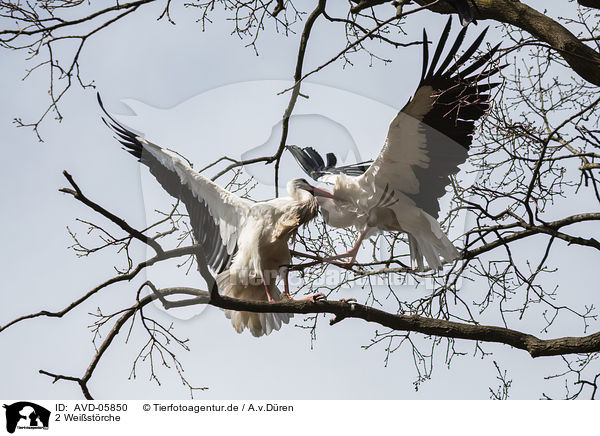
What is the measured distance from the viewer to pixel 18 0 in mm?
4305

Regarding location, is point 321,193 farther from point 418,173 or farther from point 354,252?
point 418,173

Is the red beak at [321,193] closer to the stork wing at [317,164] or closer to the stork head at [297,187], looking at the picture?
the stork head at [297,187]

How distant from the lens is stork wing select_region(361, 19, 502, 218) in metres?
4.15

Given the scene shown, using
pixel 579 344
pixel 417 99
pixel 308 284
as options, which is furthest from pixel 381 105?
pixel 579 344

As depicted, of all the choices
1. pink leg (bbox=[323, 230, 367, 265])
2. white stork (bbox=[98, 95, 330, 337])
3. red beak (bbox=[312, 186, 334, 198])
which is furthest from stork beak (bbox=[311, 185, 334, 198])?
pink leg (bbox=[323, 230, 367, 265])

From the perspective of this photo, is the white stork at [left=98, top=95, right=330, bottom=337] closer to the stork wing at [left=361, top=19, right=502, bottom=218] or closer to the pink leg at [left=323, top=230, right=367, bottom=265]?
the pink leg at [left=323, top=230, right=367, bottom=265]

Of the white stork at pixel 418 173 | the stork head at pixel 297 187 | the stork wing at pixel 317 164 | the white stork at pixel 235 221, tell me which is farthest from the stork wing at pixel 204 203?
the stork wing at pixel 317 164

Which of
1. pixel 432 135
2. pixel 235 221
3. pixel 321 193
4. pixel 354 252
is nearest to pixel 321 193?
pixel 321 193

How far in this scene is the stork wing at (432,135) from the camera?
4.15 m

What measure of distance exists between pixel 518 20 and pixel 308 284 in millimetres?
2241

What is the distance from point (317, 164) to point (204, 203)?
129 centimetres

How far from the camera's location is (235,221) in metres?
4.54

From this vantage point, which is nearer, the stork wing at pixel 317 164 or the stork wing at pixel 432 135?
the stork wing at pixel 432 135
